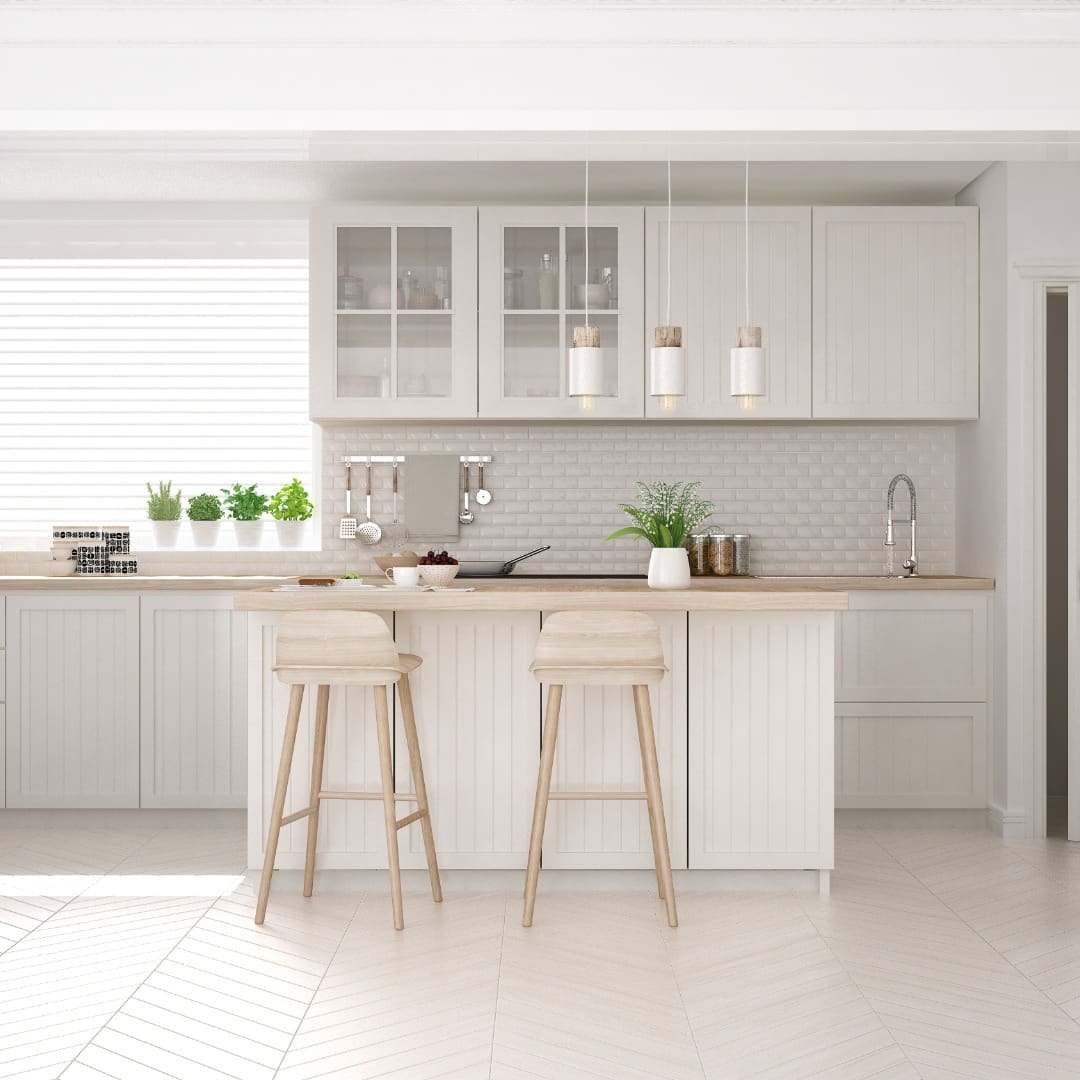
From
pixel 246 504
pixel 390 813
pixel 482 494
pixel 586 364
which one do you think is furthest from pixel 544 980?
pixel 246 504

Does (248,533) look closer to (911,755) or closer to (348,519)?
(348,519)

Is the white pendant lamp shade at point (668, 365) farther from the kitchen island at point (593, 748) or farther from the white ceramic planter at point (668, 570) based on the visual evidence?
the kitchen island at point (593, 748)

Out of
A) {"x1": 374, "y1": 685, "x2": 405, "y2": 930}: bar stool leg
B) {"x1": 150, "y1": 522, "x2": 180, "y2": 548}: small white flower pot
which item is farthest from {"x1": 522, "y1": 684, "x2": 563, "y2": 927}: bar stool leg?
{"x1": 150, "y1": 522, "x2": 180, "y2": 548}: small white flower pot

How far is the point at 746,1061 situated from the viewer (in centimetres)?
251

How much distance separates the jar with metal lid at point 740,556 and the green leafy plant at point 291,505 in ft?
6.83

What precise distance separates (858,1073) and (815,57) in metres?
2.41

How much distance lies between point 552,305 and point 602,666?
2.19m

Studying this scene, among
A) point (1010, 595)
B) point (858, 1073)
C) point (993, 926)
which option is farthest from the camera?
point (1010, 595)

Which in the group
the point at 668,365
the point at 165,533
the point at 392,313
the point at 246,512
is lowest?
the point at 165,533

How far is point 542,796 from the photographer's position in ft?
11.3

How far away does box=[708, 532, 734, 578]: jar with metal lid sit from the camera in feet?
17.0

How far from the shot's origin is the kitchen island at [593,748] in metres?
3.73

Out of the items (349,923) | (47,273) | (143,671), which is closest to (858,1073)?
(349,923)

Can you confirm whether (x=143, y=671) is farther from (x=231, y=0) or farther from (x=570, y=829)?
(x=231, y=0)
